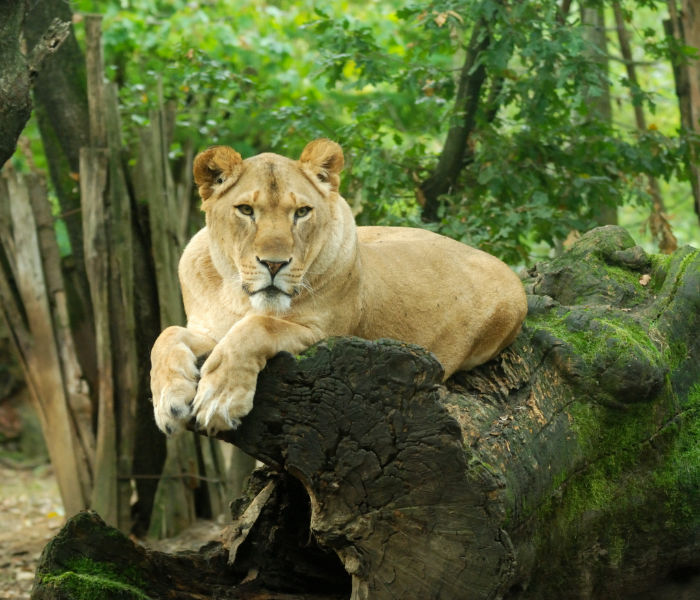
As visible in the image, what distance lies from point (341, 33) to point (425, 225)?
1613 mm

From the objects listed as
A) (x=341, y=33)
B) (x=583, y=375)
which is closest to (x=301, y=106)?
(x=341, y=33)

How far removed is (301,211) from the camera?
159 inches

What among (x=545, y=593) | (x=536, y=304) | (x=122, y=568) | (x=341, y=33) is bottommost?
(x=545, y=593)

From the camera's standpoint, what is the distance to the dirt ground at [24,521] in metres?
6.75

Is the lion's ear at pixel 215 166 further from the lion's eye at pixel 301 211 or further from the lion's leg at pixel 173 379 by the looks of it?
the lion's leg at pixel 173 379

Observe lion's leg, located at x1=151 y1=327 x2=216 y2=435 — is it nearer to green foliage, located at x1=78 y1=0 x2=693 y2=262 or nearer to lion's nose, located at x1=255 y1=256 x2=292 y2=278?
lion's nose, located at x1=255 y1=256 x2=292 y2=278

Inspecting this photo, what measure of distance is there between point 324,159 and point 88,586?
6.84ft

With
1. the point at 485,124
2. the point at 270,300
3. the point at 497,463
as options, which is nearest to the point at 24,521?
the point at 485,124

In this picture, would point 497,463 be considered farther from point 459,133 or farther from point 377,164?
point 459,133

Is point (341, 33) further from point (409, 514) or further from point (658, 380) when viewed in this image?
point (409, 514)

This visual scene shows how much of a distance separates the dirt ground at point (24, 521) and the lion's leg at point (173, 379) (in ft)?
10.8

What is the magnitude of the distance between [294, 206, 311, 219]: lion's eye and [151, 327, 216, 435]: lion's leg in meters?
0.69

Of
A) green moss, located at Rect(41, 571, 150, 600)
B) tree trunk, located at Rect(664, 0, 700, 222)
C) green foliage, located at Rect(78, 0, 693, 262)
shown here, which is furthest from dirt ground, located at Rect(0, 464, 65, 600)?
tree trunk, located at Rect(664, 0, 700, 222)

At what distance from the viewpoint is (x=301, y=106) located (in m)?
7.41
